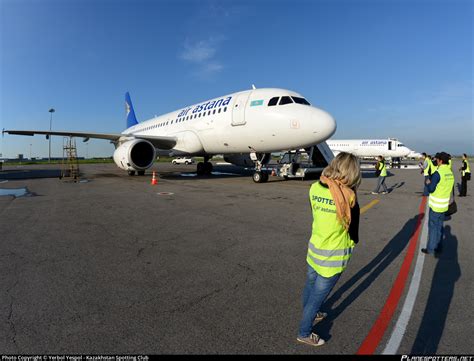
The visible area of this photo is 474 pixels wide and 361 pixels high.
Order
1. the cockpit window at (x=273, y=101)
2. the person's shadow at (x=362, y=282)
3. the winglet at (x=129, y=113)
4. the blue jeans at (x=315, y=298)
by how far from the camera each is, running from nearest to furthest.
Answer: the blue jeans at (x=315, y=298)
the person's shadow at (x=362, y=282)
the cockpit window at (x=273, y=101)
the winglet at (x=129, y=113)

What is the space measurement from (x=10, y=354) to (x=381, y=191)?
41.7 feet

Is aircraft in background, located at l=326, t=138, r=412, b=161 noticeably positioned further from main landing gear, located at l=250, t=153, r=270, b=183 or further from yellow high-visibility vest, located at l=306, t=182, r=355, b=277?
yellow high-visibility vest, located at l=306, t=182, r=355, b=277

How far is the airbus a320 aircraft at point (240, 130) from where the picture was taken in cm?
1139

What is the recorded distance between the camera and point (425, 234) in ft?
19.1

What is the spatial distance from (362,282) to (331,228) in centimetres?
174

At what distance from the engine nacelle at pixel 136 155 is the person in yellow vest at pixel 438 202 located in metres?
12.9

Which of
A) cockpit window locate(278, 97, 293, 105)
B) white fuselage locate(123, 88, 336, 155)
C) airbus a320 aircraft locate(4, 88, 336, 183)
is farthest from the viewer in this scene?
cockpit window locate(278, 97, 293, 105)

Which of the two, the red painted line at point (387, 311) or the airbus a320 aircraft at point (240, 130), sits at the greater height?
the airbus a320 aircraft at point (240, 130)

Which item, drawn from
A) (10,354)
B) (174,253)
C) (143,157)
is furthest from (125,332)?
(143,157)

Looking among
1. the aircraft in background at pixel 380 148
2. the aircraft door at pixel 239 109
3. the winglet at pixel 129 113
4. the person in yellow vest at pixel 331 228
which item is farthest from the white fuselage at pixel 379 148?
the person in yellow vest at pixel 331 228

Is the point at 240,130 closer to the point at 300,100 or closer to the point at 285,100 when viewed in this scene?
the point at 285,100

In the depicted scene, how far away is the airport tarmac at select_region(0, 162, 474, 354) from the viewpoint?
2451mm

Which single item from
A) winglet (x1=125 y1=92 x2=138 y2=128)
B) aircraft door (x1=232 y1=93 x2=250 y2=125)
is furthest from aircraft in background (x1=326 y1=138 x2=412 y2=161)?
aircraft door (x1=232 y1=93 x2=250 y2=125)

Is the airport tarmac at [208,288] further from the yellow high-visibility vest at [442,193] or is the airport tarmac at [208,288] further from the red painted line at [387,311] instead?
the yellow high-visibility vest at [442,193]
